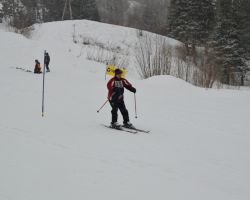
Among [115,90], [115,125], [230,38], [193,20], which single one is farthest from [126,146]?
[193,20]

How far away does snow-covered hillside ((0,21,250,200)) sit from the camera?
4746 millimetres

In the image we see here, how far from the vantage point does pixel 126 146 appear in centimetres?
692

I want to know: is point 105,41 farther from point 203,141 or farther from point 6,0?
point 6,0

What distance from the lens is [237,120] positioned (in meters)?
10.0

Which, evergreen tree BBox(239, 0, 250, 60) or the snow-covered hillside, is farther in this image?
evergreen tree BBox(239, 0, 250, 60)

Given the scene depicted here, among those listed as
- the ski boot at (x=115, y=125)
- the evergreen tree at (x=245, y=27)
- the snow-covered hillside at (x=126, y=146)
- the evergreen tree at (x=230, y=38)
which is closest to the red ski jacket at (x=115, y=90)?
the ski boot at (x=115, y=125)

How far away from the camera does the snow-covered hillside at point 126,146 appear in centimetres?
475

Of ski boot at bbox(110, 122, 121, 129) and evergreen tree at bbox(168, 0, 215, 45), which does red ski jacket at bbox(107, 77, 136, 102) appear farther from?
evergreen tree at bbox(168, 0, 215, 45)

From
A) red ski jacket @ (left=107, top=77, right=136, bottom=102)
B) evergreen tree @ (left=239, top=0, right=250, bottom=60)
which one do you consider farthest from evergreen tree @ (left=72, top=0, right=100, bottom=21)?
red ski jacket @ (left=107, top=77, right=136, bottom=102)

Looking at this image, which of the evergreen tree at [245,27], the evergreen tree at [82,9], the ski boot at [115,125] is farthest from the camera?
the evergreen tree at [82,9]

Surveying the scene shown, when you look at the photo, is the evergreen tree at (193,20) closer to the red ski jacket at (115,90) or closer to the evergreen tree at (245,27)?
the evergreen tree at (245,27)

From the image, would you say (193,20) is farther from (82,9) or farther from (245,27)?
(82,9)

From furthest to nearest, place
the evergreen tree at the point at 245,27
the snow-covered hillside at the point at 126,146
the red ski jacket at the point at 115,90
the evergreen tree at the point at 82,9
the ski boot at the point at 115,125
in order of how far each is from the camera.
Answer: the evergreen tree at the point at 82,9, the evergreen tree at the point at 245,27, the ski boot at the point at 115,125, the red ski jacket at the point at 115,90, the snow-covered hillside at the point at 126,146

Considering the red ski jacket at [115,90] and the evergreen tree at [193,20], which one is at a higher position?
the evergreen tree at [193,20]
